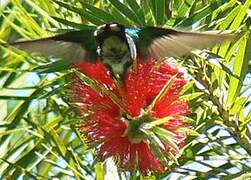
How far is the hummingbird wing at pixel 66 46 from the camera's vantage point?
80 centimetres

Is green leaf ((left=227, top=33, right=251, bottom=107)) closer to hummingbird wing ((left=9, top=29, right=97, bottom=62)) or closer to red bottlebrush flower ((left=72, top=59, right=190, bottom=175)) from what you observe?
red bottlebrush flower ((left=72, top=59, right=190, bottom=175))

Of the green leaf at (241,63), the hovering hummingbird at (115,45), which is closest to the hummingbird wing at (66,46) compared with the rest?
the hovering hummingbird at (115,45)

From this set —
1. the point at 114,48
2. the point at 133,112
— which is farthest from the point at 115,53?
the point at 133,112

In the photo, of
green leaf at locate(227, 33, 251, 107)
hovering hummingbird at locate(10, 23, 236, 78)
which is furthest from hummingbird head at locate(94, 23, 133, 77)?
green leaf at locate(227, 33, 251, 107)

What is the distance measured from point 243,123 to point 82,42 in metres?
0.23

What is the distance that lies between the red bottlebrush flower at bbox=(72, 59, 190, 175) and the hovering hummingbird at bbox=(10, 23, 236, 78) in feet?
0.06

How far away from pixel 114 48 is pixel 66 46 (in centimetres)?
6

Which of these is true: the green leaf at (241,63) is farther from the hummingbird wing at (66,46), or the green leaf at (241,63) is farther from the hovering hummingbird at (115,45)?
the hummingbird wing at (66,46)

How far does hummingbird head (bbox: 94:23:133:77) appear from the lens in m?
0.79

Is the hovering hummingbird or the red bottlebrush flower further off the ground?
the hovering hummingbird

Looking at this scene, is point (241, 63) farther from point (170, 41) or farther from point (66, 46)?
point (66, 46)

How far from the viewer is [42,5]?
834mm

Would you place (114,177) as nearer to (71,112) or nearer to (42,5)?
(71,112)

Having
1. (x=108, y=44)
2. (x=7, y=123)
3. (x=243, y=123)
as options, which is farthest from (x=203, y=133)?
(x=7, y=123)
